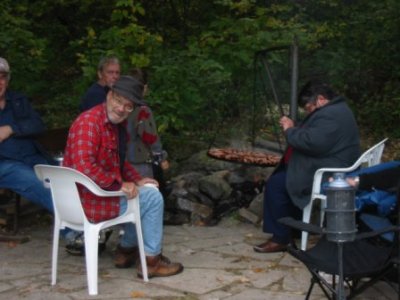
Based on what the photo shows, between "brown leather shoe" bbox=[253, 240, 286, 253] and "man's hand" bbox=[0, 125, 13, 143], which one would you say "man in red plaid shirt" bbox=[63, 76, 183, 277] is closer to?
"brown leather shoe" bbox=[253, 240, 286, 253]

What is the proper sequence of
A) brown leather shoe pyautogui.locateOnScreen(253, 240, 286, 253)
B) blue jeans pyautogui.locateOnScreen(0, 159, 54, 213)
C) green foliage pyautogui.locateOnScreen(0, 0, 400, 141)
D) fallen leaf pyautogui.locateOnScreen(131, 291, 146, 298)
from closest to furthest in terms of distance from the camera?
fallen leaf pyautogui.locateOnScreen(131, 291, 146, 298)
blue jeans pyautogui.locateOnScreen(0, 159, 54, 213)
brown leather shoe pyautogui.locateOnScreen(253, 240, 286, 253)
green foliage pyautogui.locateOnScreen(0, 0, 400, 141)

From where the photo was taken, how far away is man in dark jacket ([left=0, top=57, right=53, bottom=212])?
18.6ft

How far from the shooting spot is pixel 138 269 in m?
5.18

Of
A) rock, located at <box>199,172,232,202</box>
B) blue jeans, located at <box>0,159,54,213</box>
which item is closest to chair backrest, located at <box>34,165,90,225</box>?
blue jeans, located at <box>0,159,54,213</box>

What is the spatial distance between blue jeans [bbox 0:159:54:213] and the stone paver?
0.44m

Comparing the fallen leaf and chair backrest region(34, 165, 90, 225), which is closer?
chair backrest region(34, 165, 90, 225)

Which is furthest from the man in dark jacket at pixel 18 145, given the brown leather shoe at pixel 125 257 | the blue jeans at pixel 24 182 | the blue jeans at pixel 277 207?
the blue jeans at pixel 277 207

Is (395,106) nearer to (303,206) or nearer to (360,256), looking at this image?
(303,206)

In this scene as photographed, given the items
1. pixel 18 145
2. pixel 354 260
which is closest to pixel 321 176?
pixel 354 260

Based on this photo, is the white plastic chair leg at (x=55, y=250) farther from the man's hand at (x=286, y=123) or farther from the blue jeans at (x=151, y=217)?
the man's hand at (x=286, y=123)

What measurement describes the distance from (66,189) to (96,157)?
275 mm

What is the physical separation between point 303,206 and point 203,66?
2271 millimetres

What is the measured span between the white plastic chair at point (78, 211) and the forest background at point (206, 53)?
249 centimetres

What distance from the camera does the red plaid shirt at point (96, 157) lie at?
461 centimetres
